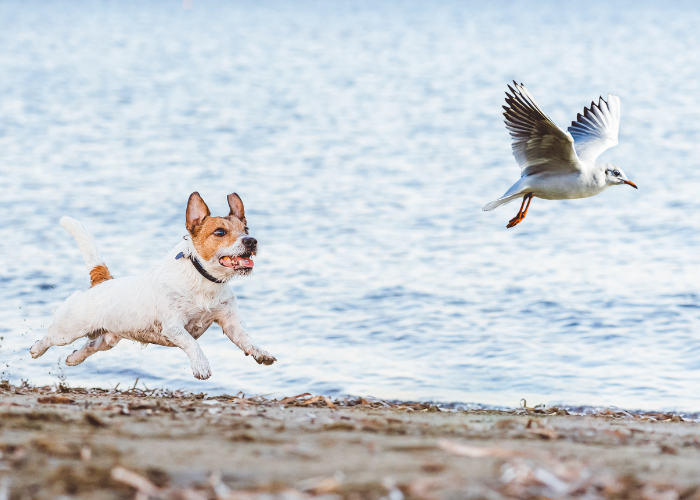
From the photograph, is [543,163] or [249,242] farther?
[543,163]

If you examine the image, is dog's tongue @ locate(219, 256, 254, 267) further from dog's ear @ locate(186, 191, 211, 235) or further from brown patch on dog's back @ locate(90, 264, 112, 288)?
brown patch on dog's back @ locate(90, 264, 112, 288)

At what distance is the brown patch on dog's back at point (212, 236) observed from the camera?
6320 millimetres

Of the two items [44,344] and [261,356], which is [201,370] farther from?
[44,344]

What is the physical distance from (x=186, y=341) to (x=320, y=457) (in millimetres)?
2986

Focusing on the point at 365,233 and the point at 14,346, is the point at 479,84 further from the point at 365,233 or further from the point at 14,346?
the point at 14,346

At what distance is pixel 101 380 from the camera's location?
7.98m

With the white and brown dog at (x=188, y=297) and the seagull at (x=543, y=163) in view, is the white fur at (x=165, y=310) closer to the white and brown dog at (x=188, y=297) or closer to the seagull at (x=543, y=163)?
the white and brown dog at (x=188, y=297)

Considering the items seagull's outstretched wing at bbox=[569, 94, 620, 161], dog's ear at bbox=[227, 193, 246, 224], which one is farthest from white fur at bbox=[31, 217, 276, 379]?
seagull's outstretched wing at bbox=[569, 94, 620, 161]

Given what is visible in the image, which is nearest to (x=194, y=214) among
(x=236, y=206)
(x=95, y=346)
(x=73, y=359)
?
(x=236, y=206)

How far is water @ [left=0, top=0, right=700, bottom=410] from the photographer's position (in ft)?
27.3

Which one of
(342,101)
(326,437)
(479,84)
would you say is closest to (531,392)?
(326,437)

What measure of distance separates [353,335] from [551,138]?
10.3ft

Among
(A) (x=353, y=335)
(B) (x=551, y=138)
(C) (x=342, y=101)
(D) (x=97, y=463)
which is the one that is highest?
(C) (x=342, y=101)

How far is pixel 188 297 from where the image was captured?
21.1 ft
